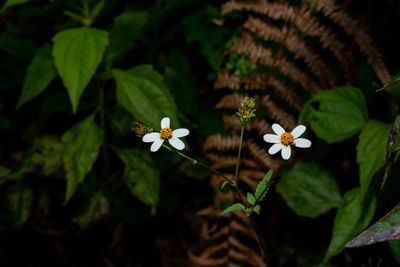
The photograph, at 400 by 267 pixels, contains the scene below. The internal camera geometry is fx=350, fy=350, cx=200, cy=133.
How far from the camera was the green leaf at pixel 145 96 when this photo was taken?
7.09 feet

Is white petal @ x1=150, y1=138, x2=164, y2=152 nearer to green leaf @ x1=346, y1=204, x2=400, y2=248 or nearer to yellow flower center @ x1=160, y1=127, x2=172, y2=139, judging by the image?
yellow flower center @ x1=160, y1=127, x2=172, y2=139

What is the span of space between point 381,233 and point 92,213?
192 cm

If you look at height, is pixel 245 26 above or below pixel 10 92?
above

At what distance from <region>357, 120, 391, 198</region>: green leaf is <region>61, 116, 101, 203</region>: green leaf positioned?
5.26 ft

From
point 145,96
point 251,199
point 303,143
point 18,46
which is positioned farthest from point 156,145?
point 18,46

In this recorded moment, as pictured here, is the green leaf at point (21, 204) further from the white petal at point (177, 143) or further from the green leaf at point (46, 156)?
the white petal at point (177, 143)

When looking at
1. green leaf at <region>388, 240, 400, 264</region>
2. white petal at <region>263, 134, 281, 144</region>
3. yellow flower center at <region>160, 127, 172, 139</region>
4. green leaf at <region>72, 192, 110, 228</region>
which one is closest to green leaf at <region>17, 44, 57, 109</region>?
green leaf at <region>72, 192, 110, 228</region>

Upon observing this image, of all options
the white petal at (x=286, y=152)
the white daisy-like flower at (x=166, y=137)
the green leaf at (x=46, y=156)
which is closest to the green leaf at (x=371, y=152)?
the white petal at (x=286, y=152)

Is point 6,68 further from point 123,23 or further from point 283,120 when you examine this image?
point 283,120

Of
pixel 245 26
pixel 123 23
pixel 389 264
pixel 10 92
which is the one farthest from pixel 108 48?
pixel 389 264

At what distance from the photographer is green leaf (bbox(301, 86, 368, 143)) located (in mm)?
1984

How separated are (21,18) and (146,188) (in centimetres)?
252

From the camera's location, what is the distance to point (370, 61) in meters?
2.09

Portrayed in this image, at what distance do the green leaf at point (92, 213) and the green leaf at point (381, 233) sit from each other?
1781mm
